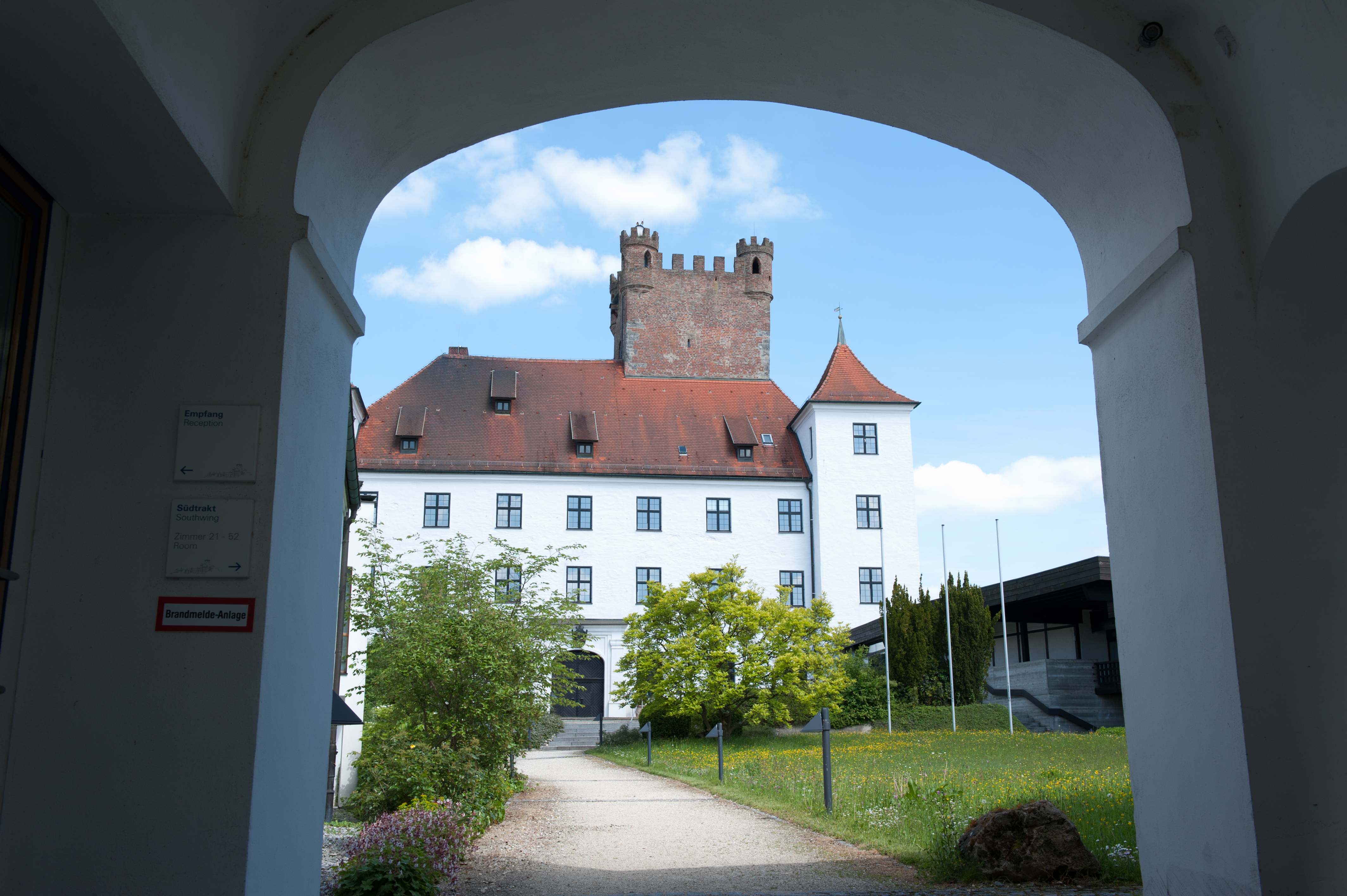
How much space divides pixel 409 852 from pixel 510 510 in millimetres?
31414

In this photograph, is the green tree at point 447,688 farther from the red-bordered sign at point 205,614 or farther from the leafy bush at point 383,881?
the red-bordered sign at point 205,614

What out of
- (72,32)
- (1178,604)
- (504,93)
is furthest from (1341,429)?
(72,32)

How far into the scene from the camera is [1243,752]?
12.0 feet

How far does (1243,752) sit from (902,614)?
2819 cm

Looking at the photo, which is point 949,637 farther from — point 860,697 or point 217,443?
point 217,443

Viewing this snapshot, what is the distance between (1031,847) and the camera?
6270mm

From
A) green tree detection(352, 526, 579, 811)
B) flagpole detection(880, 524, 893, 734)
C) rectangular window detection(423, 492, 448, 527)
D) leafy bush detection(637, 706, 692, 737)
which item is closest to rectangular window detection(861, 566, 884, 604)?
flagpole detection(880, 524, 893, 734)

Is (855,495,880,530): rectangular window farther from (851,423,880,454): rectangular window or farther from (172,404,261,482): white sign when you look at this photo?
(172,404,261,482): white sign

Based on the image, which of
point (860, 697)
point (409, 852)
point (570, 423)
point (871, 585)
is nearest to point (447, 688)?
point (409, 852)

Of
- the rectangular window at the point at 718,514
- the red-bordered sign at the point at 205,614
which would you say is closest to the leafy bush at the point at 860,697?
the rectangular window at the point at 718,514

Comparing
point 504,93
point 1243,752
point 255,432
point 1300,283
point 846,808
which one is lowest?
point 846,808

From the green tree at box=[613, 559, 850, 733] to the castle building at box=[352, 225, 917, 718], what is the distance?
787cm

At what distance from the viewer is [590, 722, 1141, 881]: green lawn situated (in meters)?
7.41

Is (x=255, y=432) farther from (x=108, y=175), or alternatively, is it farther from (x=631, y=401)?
(x=631, y=401)
